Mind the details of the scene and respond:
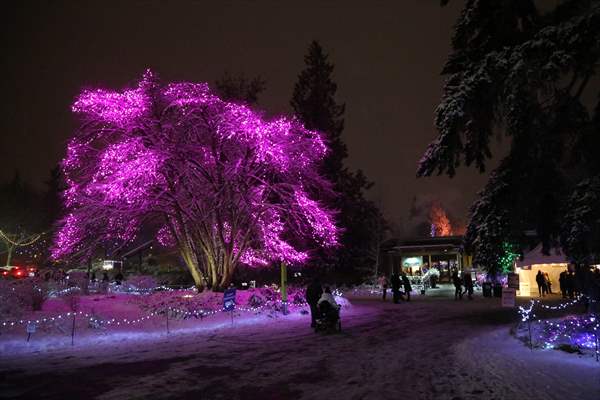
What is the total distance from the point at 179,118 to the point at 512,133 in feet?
51.7

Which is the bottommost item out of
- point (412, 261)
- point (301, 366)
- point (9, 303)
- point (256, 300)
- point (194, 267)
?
point (301, 366)

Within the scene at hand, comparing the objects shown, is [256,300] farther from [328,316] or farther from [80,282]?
[80,282]

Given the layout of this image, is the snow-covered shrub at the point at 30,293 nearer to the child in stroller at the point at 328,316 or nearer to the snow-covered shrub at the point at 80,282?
the snow-covered shrub at the point at 80,282

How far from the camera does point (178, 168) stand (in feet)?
74.1

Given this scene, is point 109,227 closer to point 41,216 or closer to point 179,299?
point 179,299

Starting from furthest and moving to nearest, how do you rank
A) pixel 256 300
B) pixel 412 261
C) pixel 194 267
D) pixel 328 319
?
pixel 412 261 → pixel 194 267 → pixel 256 300 → pixel 328 319

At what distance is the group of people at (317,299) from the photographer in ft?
53.4

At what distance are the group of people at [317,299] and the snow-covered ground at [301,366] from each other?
73 cm

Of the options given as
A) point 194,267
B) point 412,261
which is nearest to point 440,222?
point 412,261

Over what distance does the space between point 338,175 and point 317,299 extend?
27.9 m

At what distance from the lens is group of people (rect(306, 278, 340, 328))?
16263 millimetres

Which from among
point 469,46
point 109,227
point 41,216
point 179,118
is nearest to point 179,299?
point 109,227

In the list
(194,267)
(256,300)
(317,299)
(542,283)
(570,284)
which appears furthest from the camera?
(542,283)

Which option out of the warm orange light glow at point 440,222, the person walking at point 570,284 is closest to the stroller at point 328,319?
the person walking at point 570,284
